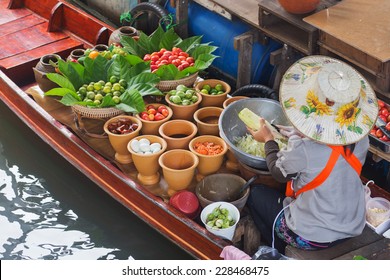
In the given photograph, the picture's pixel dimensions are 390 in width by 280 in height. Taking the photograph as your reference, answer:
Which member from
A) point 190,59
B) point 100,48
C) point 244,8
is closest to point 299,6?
point 244,8

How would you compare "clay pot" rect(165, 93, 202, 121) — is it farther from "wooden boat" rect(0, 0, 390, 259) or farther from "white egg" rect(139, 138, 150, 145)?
"wooden boat" rect(0, 0, 390, 259)

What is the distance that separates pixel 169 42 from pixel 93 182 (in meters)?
1.60

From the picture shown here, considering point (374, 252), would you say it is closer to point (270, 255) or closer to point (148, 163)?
point (270, 255)

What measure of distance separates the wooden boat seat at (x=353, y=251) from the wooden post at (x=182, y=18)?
3.22 m

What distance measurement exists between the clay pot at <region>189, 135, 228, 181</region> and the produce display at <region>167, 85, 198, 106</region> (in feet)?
1.54

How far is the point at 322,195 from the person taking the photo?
4.03 metres

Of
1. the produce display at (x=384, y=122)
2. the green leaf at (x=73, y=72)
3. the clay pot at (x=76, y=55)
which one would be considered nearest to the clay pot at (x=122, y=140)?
the green leaf at (x=73, y=72)

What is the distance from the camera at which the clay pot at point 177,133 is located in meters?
5.20

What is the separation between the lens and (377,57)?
4.68 meters

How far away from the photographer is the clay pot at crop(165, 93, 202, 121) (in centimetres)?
548

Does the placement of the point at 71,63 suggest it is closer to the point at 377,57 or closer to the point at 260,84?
the point at 260,84

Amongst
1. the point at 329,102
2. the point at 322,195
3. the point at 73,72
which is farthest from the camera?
the point at 73,72

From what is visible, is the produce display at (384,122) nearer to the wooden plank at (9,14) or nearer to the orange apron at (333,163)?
the orange apron at (333,163)

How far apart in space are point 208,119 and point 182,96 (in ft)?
1.02
